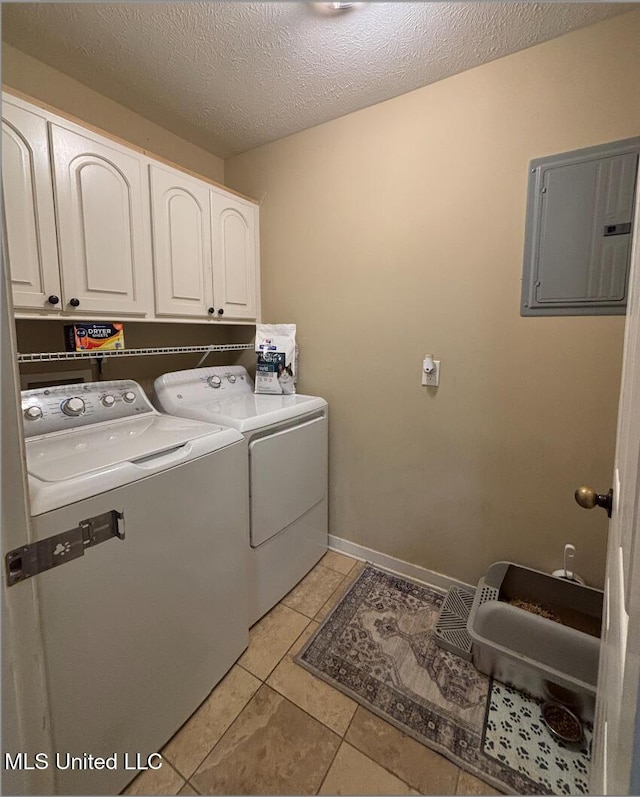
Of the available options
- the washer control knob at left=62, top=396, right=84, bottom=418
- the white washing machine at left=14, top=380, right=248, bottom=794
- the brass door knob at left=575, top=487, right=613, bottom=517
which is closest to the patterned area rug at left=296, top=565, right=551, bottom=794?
the white washing machine at left=14, top=380, right=248, bottom=794

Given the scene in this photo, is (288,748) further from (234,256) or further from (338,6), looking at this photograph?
(338,6)

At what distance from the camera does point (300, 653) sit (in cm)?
150

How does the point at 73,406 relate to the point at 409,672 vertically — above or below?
above

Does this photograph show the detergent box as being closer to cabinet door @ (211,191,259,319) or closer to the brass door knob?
cabinet door @ (211,191,259,319)

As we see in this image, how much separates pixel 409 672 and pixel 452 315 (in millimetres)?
1558

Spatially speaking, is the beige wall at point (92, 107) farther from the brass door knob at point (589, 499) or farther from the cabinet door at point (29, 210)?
the brass door knob at point (589, 499)

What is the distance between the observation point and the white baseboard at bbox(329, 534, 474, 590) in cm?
186

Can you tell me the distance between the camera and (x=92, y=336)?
146cm

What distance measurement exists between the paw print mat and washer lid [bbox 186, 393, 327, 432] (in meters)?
1.37

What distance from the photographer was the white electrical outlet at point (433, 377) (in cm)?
175

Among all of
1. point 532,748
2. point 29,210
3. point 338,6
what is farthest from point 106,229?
point 532,748

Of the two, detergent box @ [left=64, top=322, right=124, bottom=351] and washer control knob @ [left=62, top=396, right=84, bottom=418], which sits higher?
detergent box @ [left=64, top=322, right=124, bottom=351]

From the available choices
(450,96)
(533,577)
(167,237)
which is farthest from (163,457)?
(450,96)

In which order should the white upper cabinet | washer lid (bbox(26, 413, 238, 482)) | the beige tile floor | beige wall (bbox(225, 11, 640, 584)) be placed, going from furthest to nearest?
beige wall (bbox(225, 11, 640, 584)) → the white upper cabinet → the beige tile floor → washer lid (bbox(26, 413, 238, 482))
